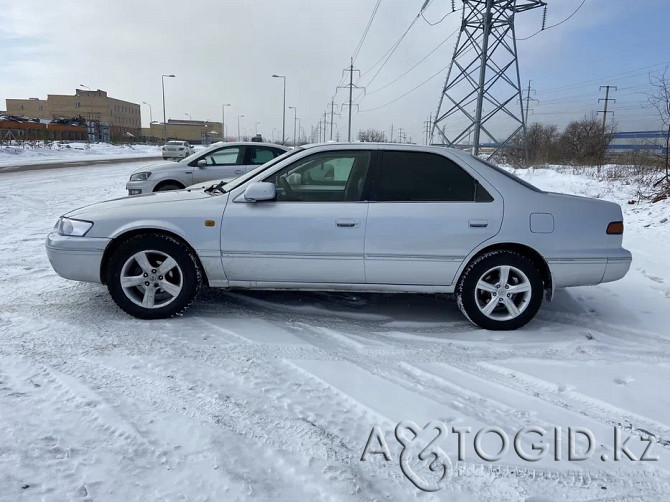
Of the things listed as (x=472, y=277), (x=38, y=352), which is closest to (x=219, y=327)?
(x=38, y=352)

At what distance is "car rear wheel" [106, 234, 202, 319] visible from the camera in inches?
160

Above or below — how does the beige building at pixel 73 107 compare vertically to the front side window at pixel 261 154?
above

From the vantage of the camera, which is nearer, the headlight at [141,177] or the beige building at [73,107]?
the headlight at [141,177]

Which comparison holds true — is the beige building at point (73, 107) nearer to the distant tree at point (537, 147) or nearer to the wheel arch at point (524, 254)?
the distant tree at point (537, 147)

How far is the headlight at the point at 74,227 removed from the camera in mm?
4121

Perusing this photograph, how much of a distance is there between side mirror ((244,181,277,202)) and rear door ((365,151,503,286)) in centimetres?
85

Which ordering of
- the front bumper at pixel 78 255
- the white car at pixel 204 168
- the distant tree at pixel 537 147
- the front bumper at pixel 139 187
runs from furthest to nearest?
the distant tree at pixel 537 147
the white car at pixel 204 168
the front bumper at pixel 139 187
the front bumper at pixel 78 255

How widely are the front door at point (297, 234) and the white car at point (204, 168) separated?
5929mm

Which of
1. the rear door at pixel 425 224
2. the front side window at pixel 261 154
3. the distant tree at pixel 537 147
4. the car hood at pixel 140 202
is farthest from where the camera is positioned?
the distant tree at pixel 537 147

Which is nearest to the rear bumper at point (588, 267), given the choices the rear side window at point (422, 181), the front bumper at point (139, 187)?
the rear side window at point (422, 181)

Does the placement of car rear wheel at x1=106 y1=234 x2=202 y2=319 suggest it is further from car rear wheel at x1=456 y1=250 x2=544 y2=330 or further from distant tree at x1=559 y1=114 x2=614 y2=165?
distant tree at x1=559 y1=114 x2=614 y2=165

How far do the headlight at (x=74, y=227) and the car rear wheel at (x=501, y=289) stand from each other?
10.7 feet

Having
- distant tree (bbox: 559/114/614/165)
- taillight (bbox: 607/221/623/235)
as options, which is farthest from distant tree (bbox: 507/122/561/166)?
taillight (bbox: 607/221/623/235)

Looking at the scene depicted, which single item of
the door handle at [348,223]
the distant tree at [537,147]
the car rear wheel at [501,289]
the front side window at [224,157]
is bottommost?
the car rear wheel at [501,289]
